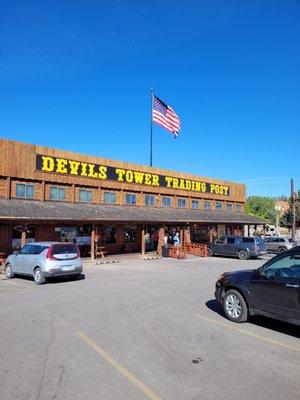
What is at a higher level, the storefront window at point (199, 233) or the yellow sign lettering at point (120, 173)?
the yellow sign lettering at point (120, 173)

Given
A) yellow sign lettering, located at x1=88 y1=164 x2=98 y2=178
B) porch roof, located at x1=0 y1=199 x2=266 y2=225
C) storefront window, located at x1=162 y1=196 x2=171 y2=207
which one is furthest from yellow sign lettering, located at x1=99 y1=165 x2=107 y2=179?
storefront window, located at x1=162 y1=196 x2=171 y2=207

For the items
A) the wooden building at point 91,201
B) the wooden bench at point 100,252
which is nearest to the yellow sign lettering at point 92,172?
the wooden building at point 91,201

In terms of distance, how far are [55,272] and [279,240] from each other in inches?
985

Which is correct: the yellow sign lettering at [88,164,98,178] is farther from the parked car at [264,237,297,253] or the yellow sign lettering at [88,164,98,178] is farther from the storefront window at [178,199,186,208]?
the parked car at [264,237,297,253]

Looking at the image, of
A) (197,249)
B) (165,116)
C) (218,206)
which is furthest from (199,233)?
(165,116)

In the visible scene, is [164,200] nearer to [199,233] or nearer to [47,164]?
[199,233]

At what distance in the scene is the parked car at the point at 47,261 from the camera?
52.2ft

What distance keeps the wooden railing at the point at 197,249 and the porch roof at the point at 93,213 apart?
80.3 inches

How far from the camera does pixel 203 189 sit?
138ft

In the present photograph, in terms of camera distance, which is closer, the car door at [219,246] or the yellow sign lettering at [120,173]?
Answer: the car door at [219,246]

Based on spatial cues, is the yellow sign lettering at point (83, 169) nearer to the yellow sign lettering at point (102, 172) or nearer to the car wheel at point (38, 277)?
the yellow sign lettering at point (102, 172)

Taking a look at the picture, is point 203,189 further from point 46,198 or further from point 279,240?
point 46,198

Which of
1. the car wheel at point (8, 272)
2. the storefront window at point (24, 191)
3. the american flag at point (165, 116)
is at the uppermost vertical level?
the american flag at point (165, 116)

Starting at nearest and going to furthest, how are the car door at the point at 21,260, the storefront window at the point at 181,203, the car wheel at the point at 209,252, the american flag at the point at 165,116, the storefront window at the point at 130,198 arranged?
the car door at the point at 21,260 → the car wheel at the point at 209,252 → the storefront window at the point at 130,198 → the american flag at the point at 165,116 → the storefront window at the point at 181,203
